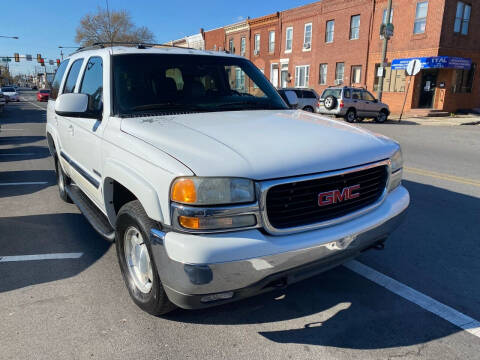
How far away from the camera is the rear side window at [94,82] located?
11.3 ft

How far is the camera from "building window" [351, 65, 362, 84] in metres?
27.3

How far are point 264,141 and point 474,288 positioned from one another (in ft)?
7.39

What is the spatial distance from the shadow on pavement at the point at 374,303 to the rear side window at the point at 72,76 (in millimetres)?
2977

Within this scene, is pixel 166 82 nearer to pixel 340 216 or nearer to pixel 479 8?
pixel 340 216

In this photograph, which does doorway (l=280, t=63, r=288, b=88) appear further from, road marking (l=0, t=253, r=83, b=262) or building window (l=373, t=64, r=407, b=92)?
road marking (l=0, t=253, r=83, b=262)

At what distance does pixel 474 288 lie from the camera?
321cm

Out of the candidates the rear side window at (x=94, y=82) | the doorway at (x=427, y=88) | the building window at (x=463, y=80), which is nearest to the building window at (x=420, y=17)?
the doorway at (x=427, y=88)

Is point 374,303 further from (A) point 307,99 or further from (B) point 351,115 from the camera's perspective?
(A) point 307,99

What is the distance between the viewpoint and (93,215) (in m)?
3.74

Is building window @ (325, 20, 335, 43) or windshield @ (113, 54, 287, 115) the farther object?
building window @ (325, 20, 335, 43)

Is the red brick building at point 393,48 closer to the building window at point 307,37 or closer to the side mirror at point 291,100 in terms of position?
the building window at point 307,37

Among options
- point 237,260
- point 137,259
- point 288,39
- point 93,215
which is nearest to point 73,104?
point 93,215

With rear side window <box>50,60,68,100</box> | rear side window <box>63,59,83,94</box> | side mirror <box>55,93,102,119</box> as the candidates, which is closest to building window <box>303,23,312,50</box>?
rear side window <box>50,60,68,100</box>

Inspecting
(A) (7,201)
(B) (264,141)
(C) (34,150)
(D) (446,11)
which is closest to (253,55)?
(D) (446,11)
